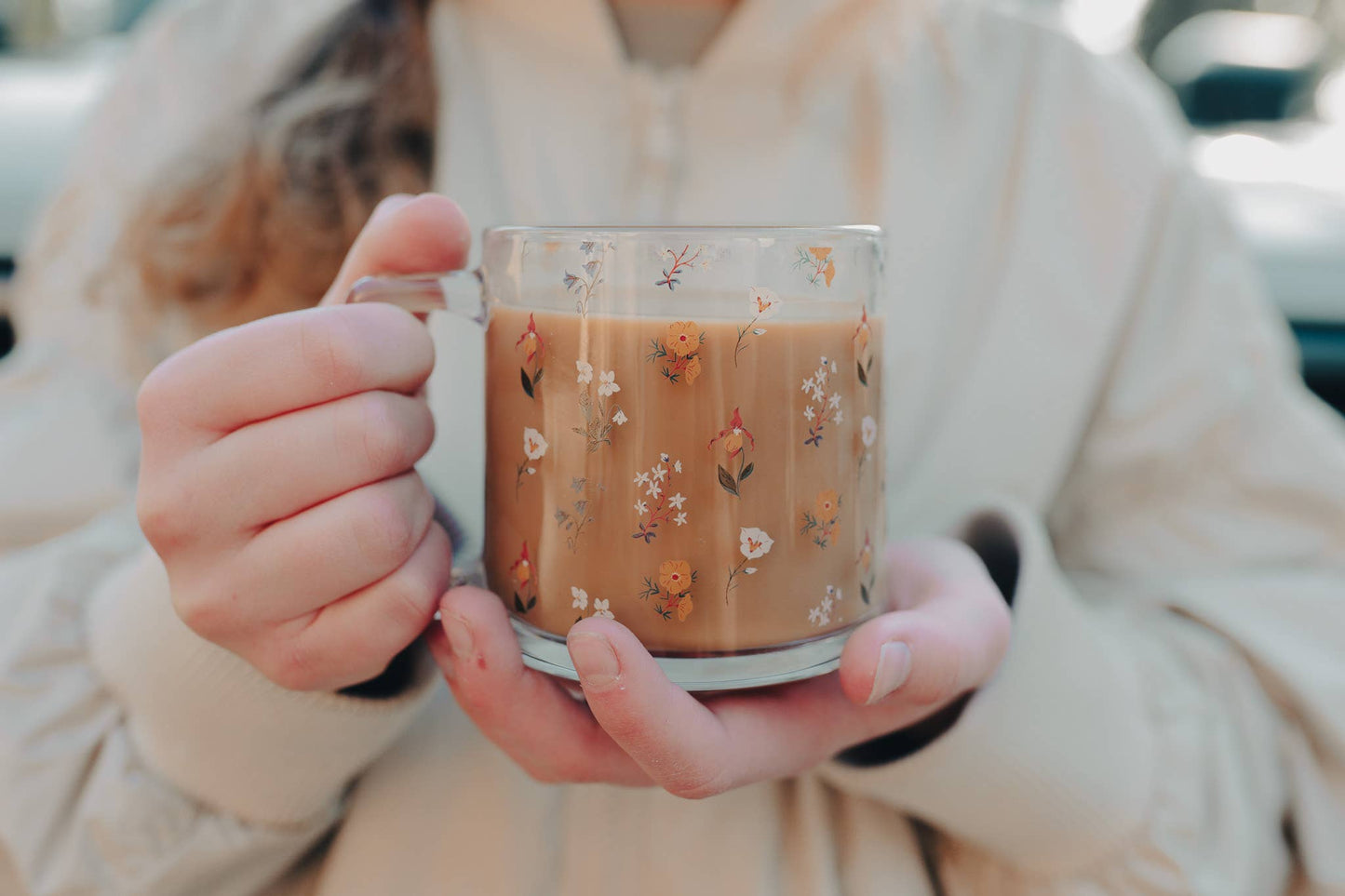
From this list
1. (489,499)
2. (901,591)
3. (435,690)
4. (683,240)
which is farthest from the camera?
(435,690)

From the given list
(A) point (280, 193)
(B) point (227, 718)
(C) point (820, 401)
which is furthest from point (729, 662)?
(A) point (280, 193)

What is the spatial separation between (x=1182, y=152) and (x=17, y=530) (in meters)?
1.29

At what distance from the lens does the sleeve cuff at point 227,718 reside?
0.66 m

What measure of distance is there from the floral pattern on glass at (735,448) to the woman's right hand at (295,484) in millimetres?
187

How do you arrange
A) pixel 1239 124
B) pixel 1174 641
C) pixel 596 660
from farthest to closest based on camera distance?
1. pixel 1239 124
2. pixel 1174 641
3. pixel 596 660

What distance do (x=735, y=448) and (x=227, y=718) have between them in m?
0.43

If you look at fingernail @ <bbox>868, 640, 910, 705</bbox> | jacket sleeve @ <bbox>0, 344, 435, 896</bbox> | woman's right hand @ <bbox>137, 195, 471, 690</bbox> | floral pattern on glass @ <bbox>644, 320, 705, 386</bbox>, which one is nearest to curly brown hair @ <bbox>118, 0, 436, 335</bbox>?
jacket sleeve @ <bbox>0, 344, 435, 896</bbox>

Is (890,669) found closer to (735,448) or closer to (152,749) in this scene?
(735,448)

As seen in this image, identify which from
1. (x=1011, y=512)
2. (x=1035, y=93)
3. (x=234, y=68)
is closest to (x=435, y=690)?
(x=1011, y=512)

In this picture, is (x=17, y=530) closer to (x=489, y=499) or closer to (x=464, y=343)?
(x=464, y=343)

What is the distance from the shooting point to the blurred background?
4.66ft

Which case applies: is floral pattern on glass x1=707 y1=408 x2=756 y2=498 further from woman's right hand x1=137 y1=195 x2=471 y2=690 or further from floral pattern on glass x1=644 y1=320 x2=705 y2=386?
woman's right hand x1=137 y1=195 x2=471 y2=690

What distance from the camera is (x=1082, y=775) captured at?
0.72 metres

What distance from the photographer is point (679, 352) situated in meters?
0.50
